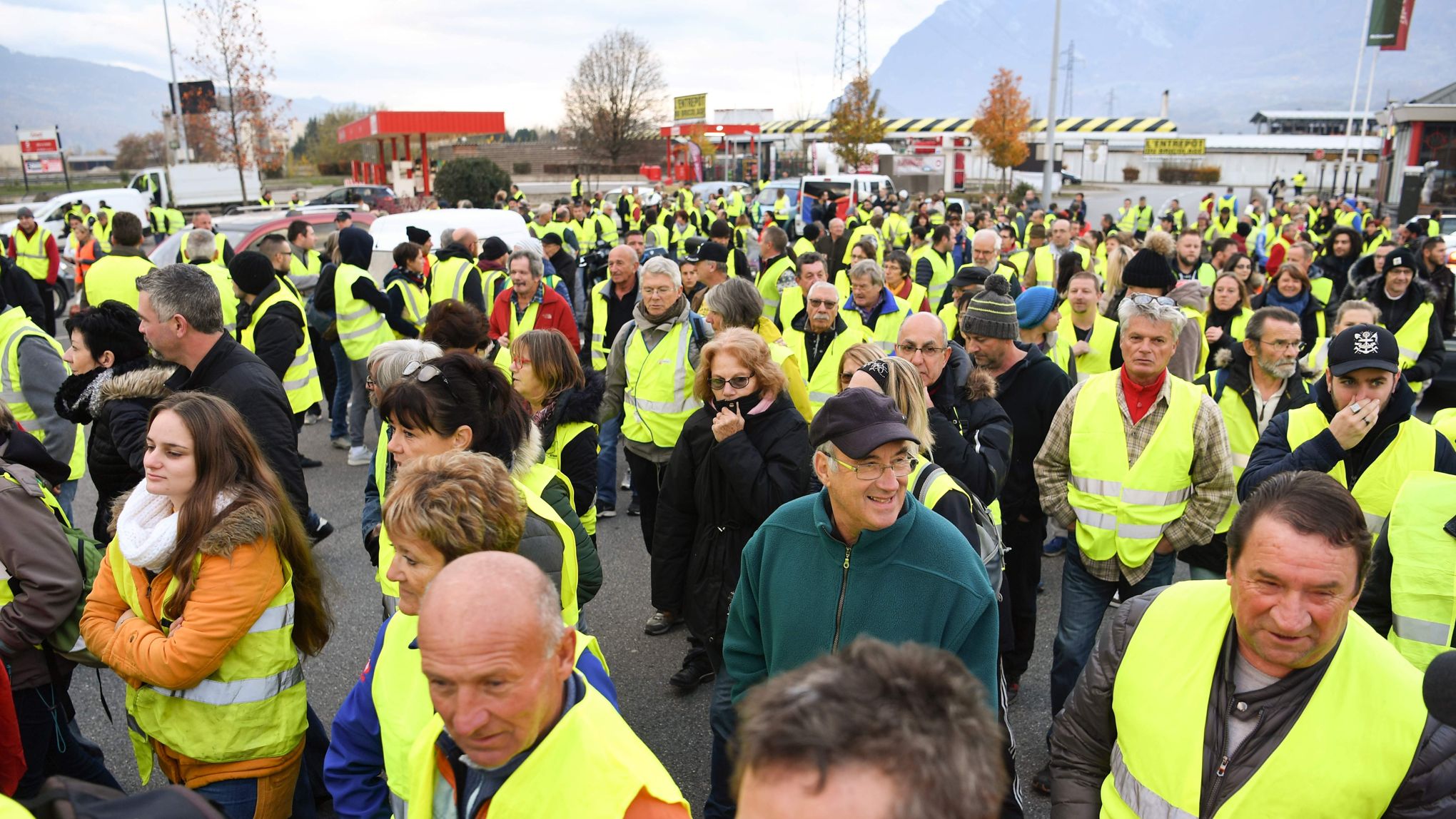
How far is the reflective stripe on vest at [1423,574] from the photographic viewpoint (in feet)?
8.56

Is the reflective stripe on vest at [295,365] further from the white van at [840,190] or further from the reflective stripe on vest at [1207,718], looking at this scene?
the white van at [840,190]

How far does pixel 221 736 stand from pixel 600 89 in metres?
52.0

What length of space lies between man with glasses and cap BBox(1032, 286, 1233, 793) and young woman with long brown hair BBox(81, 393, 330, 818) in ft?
9.87

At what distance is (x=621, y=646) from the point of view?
5.34 metres

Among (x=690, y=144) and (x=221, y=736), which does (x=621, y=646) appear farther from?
(x=690, y=144)

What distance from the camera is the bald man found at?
1.72 m

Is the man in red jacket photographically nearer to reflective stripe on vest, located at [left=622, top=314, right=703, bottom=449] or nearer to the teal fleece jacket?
reflective stripe on vest, located at [left=622, top=314, right=703, bottom=449]

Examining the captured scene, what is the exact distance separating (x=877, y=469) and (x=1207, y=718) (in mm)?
927

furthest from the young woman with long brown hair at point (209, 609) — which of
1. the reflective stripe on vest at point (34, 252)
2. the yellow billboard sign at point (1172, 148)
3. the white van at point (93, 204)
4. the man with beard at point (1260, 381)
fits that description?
the yellow billboard sign at point (1172, 148)

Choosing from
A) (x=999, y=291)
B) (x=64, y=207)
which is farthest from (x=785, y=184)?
(x=999, y=291)

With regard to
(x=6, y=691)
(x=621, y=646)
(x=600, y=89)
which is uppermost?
(x=600, y=89)

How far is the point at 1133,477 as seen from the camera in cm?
377

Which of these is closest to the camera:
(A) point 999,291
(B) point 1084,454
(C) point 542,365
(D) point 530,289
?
(B) point 1084,454

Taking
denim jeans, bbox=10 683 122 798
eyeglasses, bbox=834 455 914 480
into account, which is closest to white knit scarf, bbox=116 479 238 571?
denim jeans, bbox=10 683 122 798
